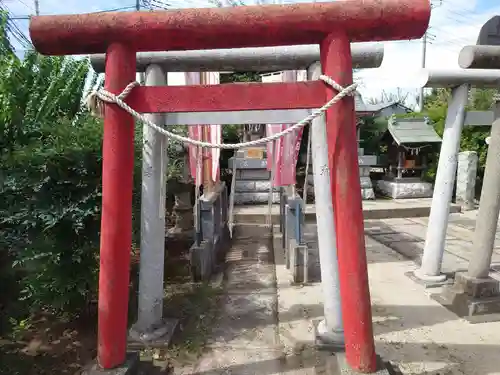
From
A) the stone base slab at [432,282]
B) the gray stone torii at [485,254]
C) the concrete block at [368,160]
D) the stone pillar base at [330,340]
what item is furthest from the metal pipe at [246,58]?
the concrete block at [368,160]

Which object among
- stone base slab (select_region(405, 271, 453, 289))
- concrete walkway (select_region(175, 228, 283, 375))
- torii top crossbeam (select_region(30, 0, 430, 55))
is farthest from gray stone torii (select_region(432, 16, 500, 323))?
torii top crossbeam (select_region(30, 0, 430, 55))

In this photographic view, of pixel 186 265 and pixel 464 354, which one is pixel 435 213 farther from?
pixel 186 265

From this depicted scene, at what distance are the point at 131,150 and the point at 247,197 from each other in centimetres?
890

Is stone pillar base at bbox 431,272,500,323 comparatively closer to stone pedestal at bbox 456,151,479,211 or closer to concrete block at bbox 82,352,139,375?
concrete block at bbox 82,352,139,375

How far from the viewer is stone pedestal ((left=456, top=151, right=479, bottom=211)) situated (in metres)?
11.0

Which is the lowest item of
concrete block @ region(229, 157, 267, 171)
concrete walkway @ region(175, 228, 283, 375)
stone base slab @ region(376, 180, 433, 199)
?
concrete walkway @ region(175, 228, 283, 375)

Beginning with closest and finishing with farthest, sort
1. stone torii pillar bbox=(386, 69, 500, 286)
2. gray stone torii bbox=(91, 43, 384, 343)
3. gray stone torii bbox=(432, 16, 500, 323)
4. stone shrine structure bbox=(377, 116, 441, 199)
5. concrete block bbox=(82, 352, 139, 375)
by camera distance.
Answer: concrete block bbox=(82, 352, 139, 375), gray stone torii bbox=(91, 43, 384, 343), gray stone torii bbox=(432, 16, 500, 323), stone torii pillar bbox=(386, 69, 500, 286), stone shrine structure bbox=(377, 116, 441, 199)

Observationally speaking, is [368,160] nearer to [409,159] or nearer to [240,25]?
[409,159]

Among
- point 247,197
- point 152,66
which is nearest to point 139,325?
point 152,66

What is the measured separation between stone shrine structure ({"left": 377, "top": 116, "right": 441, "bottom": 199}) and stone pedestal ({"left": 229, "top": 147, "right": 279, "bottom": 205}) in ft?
14.4

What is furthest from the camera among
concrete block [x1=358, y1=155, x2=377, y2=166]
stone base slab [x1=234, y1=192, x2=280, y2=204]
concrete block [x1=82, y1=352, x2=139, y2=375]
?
concrete block [x1=358, y1=155, x2=377, y2=166]

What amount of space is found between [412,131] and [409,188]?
6.27 ft

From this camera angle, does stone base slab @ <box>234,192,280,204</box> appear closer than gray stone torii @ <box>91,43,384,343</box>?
No

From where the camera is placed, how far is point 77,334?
3.52 metres
